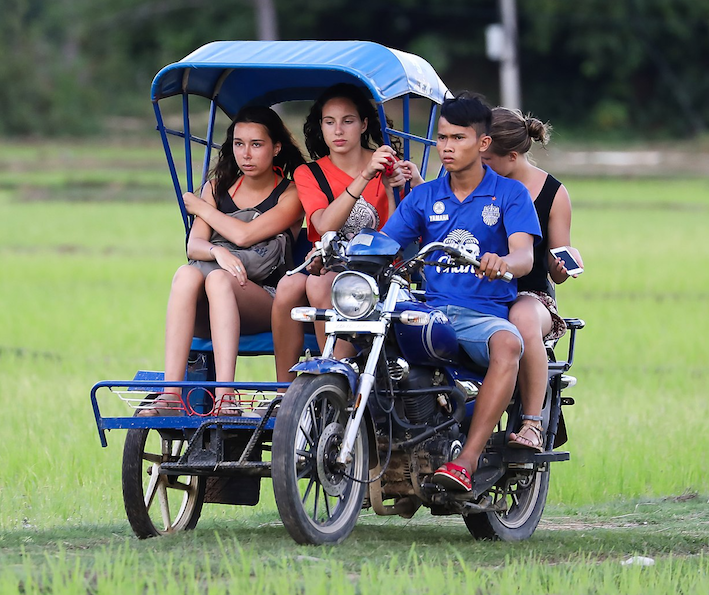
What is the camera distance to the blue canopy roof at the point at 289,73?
627 centimetres

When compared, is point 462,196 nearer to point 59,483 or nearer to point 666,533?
point 666,533

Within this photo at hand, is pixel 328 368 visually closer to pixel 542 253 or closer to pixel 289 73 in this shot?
pixel 542 253

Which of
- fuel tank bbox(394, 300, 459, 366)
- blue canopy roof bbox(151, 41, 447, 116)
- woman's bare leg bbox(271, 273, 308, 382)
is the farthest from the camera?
blue canopy roof bbox(151, 41, 447, 116)

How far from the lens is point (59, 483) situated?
764cm

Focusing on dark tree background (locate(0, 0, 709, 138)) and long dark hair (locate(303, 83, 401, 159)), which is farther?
dark tree background (locate(0, 0, 709, 138))

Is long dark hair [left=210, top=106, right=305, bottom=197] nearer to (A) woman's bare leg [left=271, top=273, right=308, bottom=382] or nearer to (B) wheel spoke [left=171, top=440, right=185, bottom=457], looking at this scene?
(A) woman's bare leg [left=271, top=273, right=308, bottom=382]

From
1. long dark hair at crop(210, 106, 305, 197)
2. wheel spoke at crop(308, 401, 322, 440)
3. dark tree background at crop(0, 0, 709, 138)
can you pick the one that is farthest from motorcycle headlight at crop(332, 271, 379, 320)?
dark tree background at crop(0, 0, 709, 138)

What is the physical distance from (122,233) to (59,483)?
16498 mm

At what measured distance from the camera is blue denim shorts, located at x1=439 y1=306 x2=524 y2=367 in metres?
5.80

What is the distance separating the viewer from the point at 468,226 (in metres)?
5.95

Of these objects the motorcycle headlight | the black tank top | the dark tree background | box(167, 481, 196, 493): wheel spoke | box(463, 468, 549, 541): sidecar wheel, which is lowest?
box(463, 468, 549, 541): sidecar wheel

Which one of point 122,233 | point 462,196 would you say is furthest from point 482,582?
point 122,233

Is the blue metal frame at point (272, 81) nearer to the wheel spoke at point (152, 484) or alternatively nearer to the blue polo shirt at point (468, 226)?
the wheel spoke at point (152, 484)

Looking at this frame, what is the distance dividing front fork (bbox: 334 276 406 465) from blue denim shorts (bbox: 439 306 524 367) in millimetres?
481
